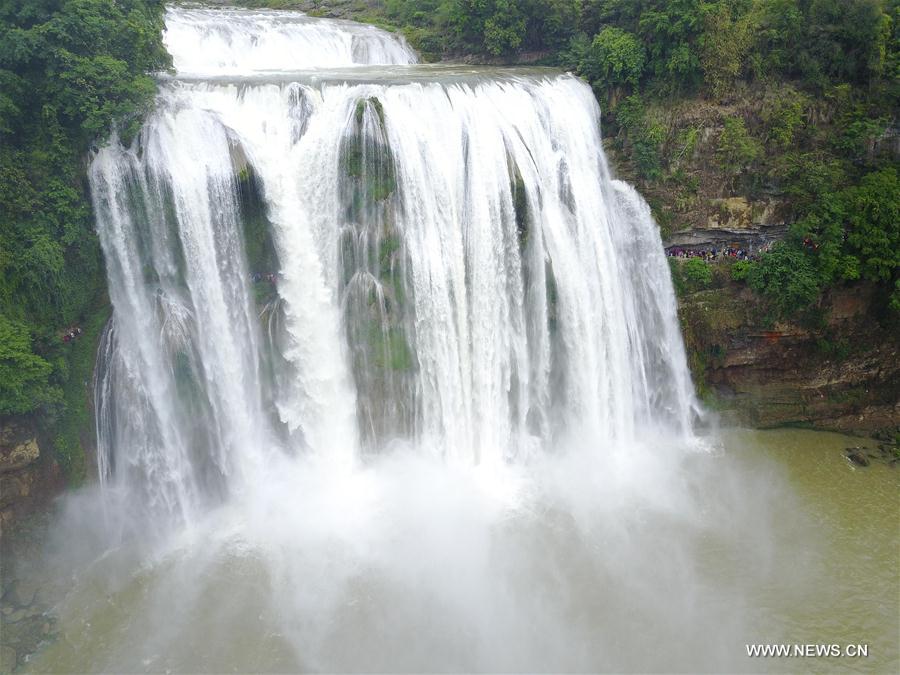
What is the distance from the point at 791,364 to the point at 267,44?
67.1ft

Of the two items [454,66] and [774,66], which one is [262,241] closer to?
[454,66]

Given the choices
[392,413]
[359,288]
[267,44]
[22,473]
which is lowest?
[392,413]

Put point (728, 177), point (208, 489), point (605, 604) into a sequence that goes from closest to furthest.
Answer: point (605, 604) → point (208, 489) → point (728, 177)

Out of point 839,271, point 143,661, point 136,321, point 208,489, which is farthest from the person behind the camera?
point 839,271

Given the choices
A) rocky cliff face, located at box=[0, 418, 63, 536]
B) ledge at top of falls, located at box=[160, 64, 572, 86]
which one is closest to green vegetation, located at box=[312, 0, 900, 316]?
ledge at top of falls, located at box=[160, 64, 572, 86]

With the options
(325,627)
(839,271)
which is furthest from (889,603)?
(325,627)

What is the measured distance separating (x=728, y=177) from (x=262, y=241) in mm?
13962

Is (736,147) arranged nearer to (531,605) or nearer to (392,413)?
(392,413)

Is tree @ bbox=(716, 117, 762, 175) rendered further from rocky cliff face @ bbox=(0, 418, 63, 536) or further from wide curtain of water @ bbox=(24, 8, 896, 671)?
rocky cliff face @ bbox=(0, 418, 63, 536)

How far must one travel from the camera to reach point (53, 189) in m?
13.2

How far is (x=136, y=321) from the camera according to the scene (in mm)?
14219

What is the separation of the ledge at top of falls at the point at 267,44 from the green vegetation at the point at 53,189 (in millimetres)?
5454

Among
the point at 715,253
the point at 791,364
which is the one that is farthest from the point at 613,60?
the point at 791,364

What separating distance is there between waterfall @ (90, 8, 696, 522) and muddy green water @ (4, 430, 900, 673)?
2.59 meters
